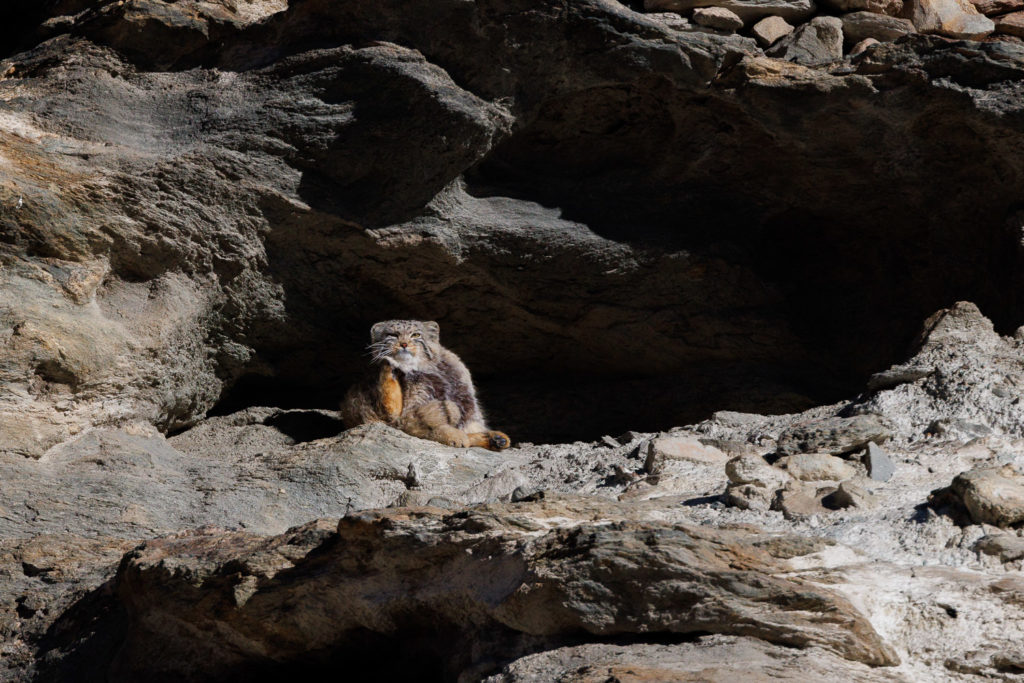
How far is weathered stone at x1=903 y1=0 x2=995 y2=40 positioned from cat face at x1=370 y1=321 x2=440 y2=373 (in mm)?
3311

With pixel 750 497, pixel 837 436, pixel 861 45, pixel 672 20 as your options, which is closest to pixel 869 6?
pixel 861 45

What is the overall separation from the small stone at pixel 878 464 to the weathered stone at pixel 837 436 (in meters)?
0.15

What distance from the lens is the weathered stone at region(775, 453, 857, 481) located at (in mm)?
3627

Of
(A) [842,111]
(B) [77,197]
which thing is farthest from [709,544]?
(B) [77,197]

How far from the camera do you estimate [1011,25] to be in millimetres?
6508

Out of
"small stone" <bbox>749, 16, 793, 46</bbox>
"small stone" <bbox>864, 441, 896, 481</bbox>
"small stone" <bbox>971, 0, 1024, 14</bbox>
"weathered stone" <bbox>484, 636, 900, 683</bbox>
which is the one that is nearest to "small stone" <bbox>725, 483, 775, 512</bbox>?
"small stone" <bbox>864, 441, 896, 481</bbox>

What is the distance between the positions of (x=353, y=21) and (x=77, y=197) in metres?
1.64

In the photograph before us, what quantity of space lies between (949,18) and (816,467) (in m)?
3.98

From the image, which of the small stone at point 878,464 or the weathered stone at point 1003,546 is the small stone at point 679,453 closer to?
the small stone at point 878,464

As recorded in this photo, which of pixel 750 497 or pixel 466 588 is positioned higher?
pixel 750 497

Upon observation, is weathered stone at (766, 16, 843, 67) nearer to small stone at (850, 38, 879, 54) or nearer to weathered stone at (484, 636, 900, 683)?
small stone at (850, 38, 879, 54)

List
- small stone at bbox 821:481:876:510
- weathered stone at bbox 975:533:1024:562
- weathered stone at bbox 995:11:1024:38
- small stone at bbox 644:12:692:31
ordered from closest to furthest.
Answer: weathered stone at bbox 975:533:1024:562, small stone at bbox 821:481:876:510, small stone at bbox 644:12:692:31, weathered stone at bbox 995:11:1024:38

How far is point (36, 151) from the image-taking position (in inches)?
220

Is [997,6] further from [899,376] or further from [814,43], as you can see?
[899,376]
